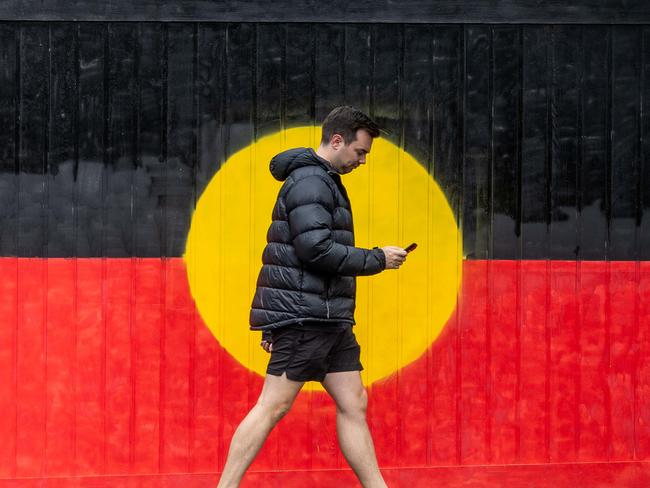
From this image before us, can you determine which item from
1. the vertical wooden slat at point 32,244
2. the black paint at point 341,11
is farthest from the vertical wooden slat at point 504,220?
the vertical wooden slat at point 32,244

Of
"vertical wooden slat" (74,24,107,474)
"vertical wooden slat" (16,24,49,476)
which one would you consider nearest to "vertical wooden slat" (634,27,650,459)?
"vertical wooden slat" (74,24,107,474)

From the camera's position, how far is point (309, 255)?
A: 3.87 metres

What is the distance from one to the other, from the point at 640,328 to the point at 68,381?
283 centimetres

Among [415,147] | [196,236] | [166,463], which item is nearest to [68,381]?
[166,463]

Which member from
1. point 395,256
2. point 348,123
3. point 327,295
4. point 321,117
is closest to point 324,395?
point 327,295

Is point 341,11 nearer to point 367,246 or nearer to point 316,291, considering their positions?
point 367,246

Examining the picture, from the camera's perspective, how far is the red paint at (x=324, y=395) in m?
4.73

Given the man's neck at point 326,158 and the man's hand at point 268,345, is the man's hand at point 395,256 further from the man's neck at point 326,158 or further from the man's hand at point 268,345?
the man's hand at point 268,345

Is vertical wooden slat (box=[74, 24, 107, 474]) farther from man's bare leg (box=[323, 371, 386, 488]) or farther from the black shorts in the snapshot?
man's bare leg (box=[323, 371, 386, 488])

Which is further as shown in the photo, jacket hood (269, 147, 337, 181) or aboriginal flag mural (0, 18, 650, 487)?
aboriginal flag mural (0, 18, 650, 487)

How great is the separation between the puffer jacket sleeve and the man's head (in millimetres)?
184

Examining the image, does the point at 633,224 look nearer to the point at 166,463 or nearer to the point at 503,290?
the point at 503,290

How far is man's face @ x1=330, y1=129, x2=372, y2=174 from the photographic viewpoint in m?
4.10

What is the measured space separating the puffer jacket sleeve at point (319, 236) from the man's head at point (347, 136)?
18 cm
